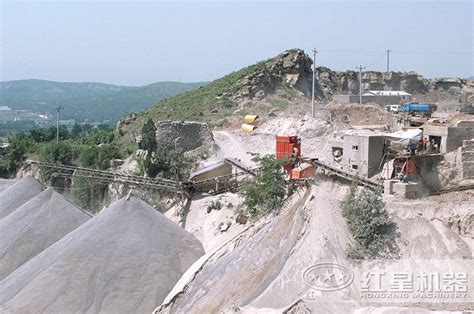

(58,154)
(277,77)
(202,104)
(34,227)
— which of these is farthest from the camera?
(277,77)

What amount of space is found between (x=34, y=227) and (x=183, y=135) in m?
9.63

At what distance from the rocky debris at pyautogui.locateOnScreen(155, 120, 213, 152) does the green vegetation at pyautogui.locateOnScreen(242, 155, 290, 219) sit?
8.33 metres

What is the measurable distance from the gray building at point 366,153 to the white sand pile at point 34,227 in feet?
35.2

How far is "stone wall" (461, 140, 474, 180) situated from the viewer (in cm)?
1967

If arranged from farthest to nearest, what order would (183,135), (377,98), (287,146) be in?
(377,98)
(183,135)
(287,146)

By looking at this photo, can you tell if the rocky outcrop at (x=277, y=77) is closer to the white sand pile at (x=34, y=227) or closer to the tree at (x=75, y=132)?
the white sand pile at (x=34, y=227)

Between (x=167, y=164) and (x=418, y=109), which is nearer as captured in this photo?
(x=167, y=164)

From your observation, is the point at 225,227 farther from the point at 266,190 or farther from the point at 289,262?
the point at 289,262

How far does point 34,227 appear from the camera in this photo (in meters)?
22.0

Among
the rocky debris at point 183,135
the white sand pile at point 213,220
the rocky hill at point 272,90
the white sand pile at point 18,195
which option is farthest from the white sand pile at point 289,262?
the rocky hill at point 272,90

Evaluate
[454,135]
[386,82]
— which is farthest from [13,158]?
[386,82]

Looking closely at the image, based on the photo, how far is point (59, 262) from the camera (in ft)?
58.0

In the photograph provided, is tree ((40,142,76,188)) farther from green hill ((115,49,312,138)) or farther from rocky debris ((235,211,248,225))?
rocky debris ((235,211,248,225))

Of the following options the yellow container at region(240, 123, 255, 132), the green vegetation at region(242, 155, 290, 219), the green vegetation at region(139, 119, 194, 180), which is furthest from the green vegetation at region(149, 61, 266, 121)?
the green vegetation at region(242, 155, 290, 219)
